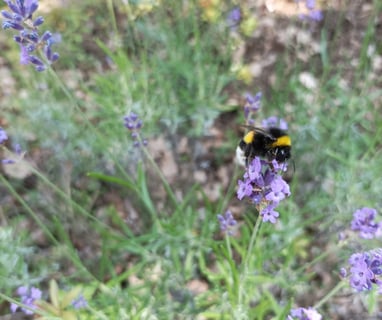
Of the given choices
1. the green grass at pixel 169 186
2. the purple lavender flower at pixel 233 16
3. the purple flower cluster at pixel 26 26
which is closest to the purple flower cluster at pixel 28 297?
the green grass at pixel 169 186

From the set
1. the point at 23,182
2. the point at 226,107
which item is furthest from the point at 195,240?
the point at 23,182

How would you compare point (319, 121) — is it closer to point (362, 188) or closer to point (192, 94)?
point (362, 188)

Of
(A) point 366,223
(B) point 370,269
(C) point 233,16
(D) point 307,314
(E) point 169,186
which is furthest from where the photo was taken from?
(C) point 233,16

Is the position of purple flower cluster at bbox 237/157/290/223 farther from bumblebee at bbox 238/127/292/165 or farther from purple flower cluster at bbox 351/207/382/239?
purple flower cluster at bbox 351/207/382/239

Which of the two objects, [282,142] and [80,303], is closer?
[282,142]

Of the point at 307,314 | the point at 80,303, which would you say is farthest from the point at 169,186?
the point at 307,314

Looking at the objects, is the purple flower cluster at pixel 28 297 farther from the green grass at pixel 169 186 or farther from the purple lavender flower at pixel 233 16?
the purple lavender flower at pixel 233 16

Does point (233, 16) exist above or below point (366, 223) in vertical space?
above

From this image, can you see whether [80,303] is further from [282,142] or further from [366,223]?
[366,223]
